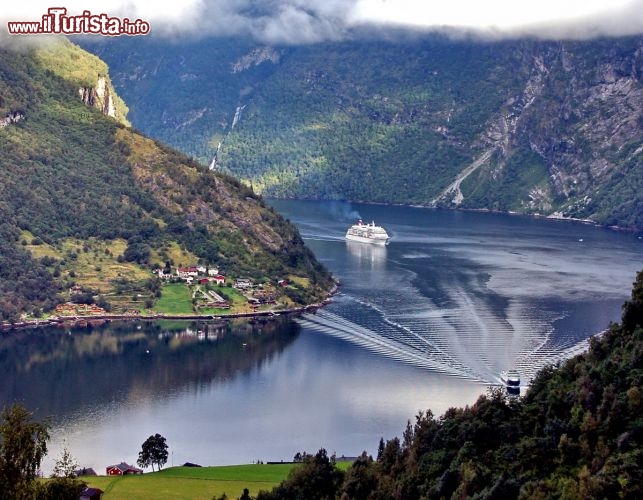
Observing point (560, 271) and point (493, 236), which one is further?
point (493, 236)

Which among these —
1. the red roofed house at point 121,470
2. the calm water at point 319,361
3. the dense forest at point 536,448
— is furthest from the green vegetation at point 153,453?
the dense forest at point 536,448

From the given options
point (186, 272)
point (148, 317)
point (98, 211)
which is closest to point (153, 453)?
point (148, 317)

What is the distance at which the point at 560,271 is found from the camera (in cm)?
10975

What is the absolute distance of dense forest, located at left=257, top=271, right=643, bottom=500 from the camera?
103 feet

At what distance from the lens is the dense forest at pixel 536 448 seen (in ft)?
103

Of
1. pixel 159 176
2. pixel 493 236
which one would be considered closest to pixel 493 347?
pixel 159 176

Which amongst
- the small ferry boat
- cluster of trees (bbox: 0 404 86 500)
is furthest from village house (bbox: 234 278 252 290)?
cluster of trees (bbox: 0 404 86 500)

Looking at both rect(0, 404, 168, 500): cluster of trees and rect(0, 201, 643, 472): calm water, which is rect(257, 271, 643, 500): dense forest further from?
rect(0, 201, 643, 472): calm water

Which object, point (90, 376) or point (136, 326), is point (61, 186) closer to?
point (136, 326)

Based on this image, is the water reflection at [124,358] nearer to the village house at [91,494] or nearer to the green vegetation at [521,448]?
the village house at [91,494]

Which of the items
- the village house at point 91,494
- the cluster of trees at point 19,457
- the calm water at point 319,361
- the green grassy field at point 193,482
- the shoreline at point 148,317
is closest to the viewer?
the cluster of trees at point 19,457

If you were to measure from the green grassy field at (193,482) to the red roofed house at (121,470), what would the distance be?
1.13 m

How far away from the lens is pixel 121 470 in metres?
51.4

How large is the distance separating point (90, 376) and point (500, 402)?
36.0 m
